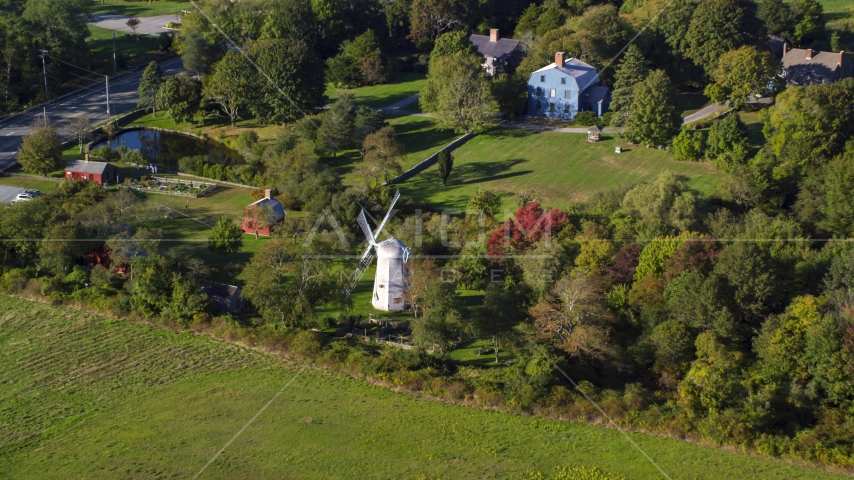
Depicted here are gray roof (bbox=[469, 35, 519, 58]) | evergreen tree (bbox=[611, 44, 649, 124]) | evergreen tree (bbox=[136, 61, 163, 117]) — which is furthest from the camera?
gray roof (bbox=[469, 35, 519, 58])

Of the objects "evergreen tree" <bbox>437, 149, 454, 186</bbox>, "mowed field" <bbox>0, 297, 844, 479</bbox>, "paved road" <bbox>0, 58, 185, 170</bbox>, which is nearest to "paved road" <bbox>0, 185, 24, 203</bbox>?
"paved road" <bbox>0, 58, 185, 170</bbox>

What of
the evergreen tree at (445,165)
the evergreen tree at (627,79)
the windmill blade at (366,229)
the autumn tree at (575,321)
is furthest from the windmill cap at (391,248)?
the evergreen tree at (627,79)

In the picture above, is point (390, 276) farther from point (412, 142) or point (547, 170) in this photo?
point (412, 142)

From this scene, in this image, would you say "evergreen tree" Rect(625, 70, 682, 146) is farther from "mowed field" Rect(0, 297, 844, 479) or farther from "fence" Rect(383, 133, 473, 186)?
"mowed field" Rect(0, 297, 844, 479)

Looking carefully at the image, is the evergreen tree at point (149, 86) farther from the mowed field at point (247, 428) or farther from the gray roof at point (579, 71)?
the mowed field at point (247, 428)

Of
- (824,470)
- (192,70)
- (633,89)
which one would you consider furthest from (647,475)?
(192,70)

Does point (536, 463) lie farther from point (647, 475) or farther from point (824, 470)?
point (824, 470)
